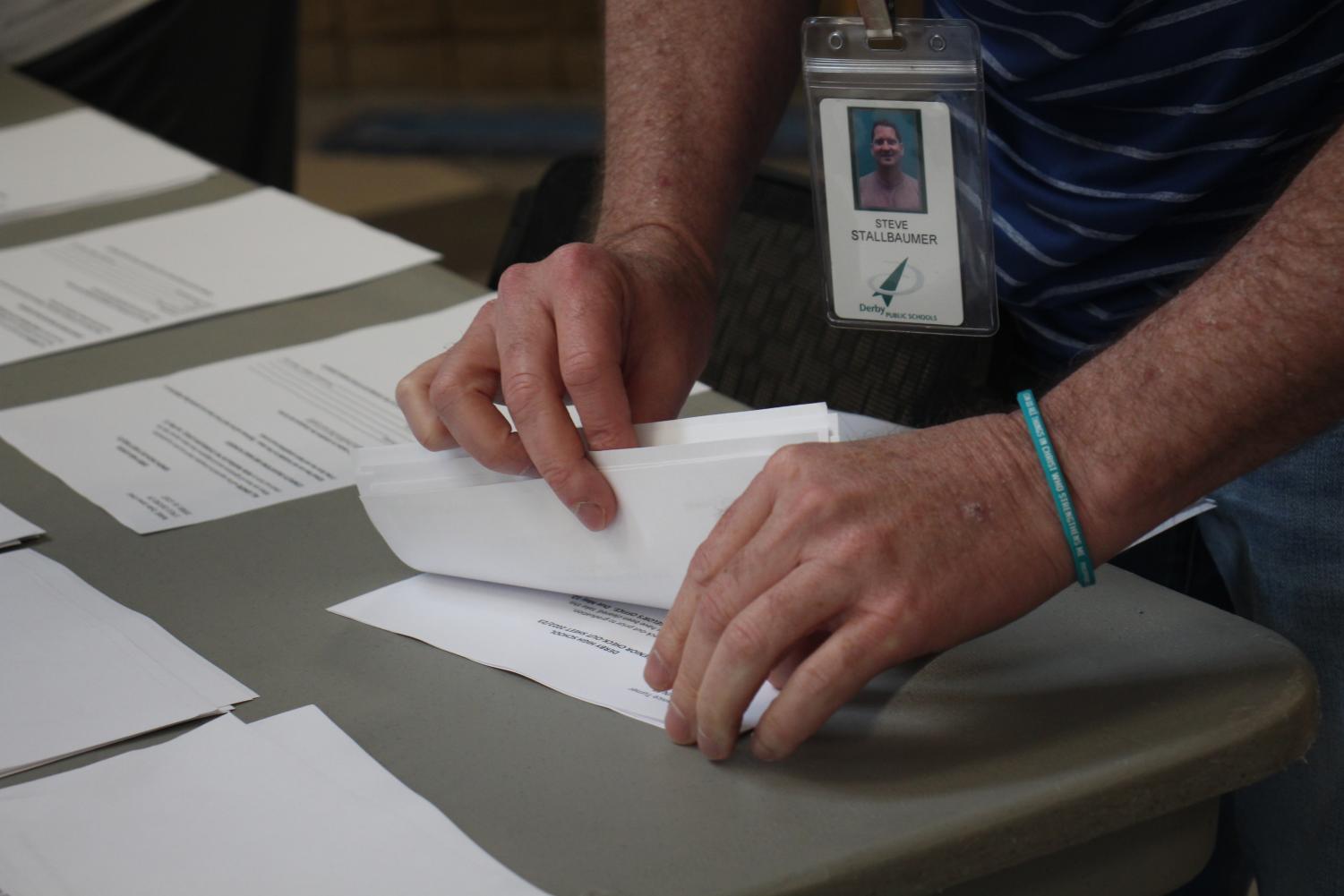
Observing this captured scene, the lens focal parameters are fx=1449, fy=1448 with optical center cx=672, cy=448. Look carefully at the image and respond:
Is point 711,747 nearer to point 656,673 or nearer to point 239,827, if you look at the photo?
point 656,673

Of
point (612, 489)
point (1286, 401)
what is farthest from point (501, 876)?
point (1286, 401)

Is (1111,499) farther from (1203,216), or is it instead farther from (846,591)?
(1203,216)

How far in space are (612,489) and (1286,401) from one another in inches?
12.6

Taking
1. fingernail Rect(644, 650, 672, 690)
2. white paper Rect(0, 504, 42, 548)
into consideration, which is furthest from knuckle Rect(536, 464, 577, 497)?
white paper Rect(0, 504, 42, 548)

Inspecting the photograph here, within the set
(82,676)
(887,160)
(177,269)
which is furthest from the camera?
(177,269)

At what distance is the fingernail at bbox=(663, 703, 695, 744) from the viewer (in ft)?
2.11

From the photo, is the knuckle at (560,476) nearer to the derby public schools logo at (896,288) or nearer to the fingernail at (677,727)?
the fingernail at (677,727)

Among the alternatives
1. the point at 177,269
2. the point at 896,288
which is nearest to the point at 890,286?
the point at 896,288

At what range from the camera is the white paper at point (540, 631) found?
0.69 meters

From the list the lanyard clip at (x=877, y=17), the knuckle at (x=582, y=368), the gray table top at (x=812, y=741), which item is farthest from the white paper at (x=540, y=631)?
the lanyard clip at (x=877, y=17)

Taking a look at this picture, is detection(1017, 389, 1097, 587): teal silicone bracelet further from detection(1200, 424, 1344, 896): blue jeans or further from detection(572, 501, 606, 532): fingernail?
detection(1200, 424, 1344, 896): blue jeans

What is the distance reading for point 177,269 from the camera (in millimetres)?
1295

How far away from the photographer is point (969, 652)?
71cm

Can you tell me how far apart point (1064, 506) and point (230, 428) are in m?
0.60
